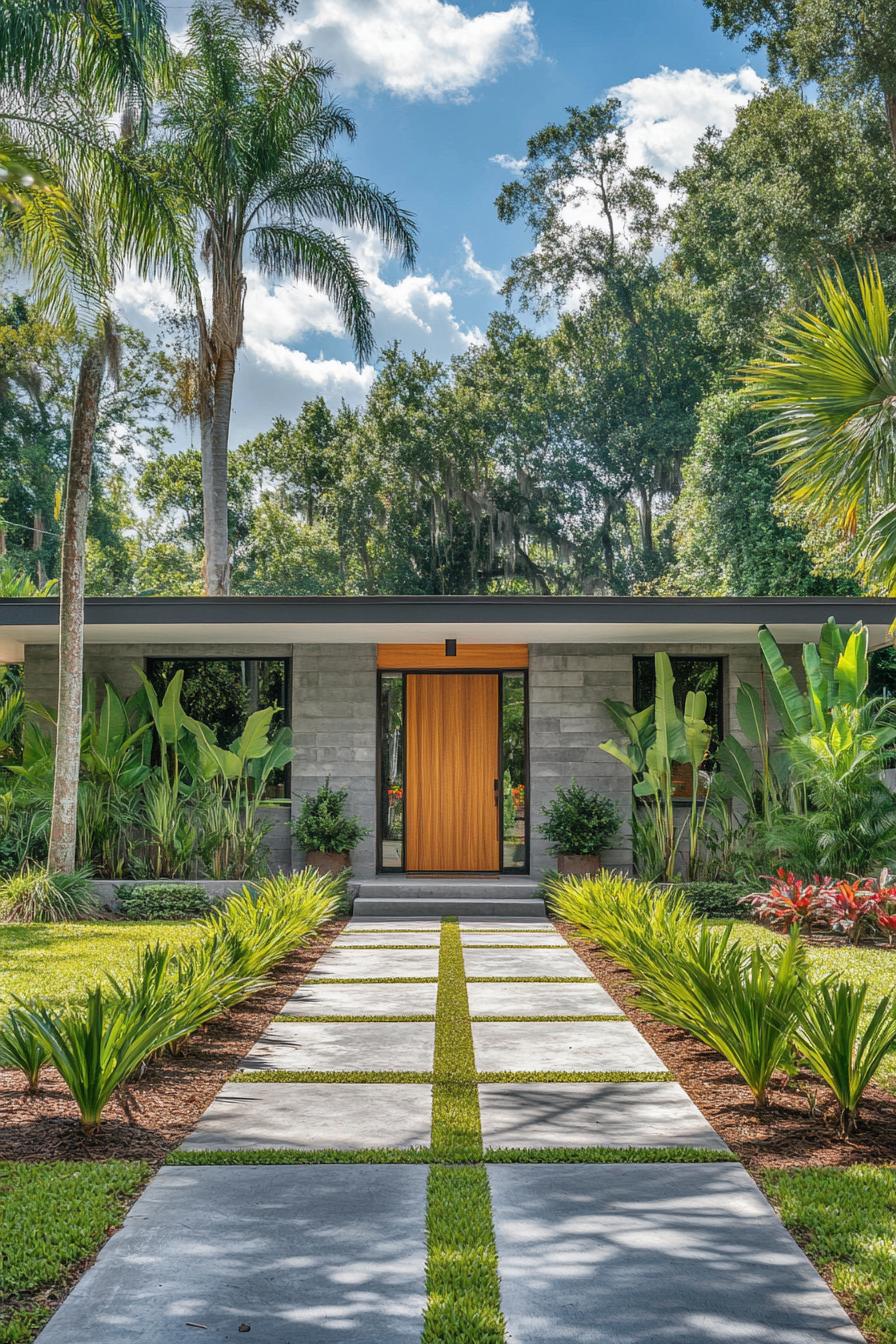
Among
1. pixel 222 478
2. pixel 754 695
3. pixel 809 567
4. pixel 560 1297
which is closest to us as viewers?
pixel 560 1297

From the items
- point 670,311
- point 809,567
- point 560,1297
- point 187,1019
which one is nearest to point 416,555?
point 670,311

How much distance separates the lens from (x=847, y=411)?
21.2 ft

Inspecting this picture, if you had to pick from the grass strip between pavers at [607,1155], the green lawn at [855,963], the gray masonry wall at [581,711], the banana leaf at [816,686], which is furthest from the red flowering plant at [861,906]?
the grass strip between pavers at [607,1155]

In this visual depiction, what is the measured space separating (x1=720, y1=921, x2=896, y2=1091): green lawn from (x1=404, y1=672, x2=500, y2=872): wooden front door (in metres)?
4.57

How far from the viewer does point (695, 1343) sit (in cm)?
290

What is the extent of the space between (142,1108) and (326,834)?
7922 millimetres

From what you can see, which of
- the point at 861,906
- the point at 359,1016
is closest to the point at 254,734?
the point at 359,1016

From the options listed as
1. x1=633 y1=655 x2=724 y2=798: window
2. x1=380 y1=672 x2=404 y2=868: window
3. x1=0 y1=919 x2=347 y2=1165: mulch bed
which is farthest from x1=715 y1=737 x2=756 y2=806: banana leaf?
x1=0 y1=919 x2=347 y2=1165: mulch bed

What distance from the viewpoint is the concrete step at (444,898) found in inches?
475

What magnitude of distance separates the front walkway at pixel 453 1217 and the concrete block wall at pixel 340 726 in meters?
7.21

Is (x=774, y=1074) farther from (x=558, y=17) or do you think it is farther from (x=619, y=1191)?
(x=558, y=17)

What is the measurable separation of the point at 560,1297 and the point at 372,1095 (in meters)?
2.15

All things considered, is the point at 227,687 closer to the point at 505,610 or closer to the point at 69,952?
the point at 505,610

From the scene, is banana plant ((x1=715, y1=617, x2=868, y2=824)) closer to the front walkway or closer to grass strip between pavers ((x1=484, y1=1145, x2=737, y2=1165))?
the front walkway
